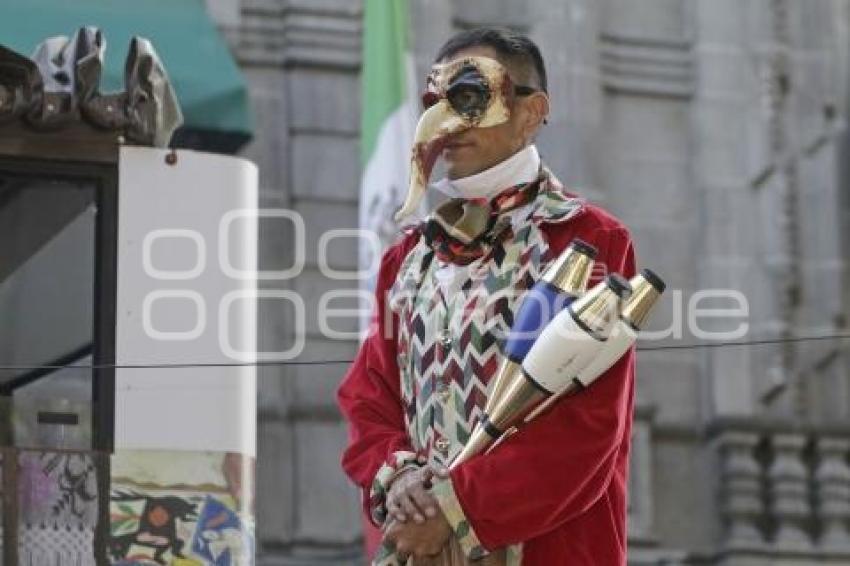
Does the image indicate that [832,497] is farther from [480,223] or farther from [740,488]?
[480,223]

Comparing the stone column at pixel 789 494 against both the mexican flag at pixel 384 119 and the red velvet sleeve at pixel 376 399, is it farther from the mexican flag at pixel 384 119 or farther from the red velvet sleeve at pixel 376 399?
the red velvet sleeve at pixel 376 399

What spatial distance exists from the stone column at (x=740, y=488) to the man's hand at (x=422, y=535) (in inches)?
280

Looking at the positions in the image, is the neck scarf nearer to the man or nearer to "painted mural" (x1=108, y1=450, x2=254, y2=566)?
the man

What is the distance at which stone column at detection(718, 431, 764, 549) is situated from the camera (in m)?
11.9

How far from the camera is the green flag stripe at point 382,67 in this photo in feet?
35.8

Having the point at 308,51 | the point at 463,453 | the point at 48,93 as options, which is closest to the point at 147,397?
the point at 48,93

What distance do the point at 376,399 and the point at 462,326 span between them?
307 millimetres

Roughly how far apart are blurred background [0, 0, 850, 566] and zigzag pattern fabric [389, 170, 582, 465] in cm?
577

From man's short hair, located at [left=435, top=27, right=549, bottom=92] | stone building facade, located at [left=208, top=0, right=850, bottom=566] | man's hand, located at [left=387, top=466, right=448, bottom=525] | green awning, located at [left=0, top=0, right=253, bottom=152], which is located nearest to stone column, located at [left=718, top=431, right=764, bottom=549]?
stone building facade, located at [left=208, top=0, right=850, bottom=566]

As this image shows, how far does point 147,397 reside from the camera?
25.1ft

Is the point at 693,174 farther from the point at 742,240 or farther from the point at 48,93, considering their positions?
the point at 48,93

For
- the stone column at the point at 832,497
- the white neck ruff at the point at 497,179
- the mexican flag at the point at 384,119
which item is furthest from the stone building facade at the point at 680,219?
the white neck ruff at the point at 497,179

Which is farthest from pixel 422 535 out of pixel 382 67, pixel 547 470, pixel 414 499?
pixel 382 67

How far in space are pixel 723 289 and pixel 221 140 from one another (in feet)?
10.1
